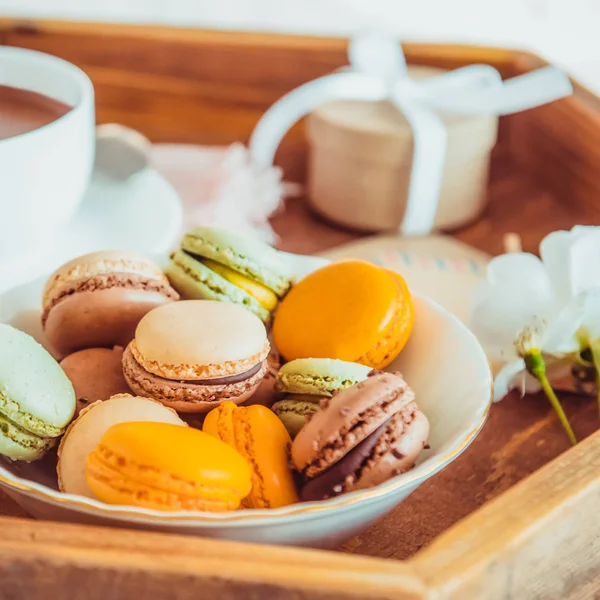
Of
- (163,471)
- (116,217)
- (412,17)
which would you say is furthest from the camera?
(412,17)

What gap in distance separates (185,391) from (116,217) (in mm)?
334

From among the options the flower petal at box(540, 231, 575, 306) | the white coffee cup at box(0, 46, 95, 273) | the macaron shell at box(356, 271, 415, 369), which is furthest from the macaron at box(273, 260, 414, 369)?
the white coffee cup at box(0, 46, 95, 273)

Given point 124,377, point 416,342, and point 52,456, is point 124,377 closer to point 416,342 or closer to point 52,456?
point 52,456

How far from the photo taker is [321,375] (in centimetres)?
43

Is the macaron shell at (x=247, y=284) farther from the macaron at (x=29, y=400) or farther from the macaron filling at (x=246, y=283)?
the macaron at (x=29, y=400)

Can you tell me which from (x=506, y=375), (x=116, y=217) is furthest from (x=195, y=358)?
(x=116, y=217)

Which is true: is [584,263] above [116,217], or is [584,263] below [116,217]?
above

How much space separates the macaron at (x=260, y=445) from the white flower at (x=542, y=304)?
19 cm

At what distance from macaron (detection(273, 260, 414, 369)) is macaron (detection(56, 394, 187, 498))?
0.10 metres

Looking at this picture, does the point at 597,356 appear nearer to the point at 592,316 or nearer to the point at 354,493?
the point at 592,316

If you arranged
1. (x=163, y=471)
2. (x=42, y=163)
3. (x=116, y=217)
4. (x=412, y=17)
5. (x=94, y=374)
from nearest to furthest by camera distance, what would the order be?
(x=163, y=471)
(x=94, y=374)
(x=42, y=163)
(x=116, y=217)
(x=412, y=17)

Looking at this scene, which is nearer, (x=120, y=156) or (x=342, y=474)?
(x=342, y=474)

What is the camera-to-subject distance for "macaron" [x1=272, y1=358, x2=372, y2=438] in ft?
1.41

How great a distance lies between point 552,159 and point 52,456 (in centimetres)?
62
